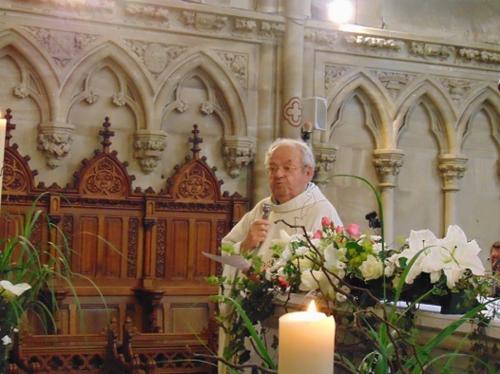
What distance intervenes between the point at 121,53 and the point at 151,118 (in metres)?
0.59

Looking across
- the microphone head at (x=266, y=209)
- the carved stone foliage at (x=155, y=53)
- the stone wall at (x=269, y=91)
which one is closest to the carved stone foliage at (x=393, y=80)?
the stone wall at (x=269, y=91)

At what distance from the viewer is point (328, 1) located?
351 inches

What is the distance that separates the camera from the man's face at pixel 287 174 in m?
4.30

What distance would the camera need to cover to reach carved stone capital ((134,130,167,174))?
7.71 metres

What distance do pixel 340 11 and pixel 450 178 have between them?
6.33 feet

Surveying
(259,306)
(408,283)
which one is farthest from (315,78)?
(408,283)

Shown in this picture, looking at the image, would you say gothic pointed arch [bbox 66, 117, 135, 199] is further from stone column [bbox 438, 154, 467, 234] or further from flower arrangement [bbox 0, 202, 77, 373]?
flower arrangement [bbox 0, 202, 77, 373]

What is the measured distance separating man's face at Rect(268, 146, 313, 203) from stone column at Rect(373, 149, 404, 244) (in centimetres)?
449

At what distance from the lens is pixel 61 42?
752 cm

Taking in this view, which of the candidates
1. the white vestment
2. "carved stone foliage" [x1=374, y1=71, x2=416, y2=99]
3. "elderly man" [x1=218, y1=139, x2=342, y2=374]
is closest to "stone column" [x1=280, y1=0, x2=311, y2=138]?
"carved stone foliage" [x1=374, y1=71, x2=416, y2=99]

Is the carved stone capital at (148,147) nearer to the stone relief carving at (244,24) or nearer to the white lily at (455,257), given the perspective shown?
the stone relief carving at (244,24)

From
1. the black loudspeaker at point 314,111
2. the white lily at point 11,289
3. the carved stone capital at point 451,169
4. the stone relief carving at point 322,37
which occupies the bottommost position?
the white lily at point 11,289

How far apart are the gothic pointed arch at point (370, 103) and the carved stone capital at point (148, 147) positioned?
172 centimetres

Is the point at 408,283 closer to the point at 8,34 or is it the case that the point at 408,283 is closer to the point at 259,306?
the point at 259,306
